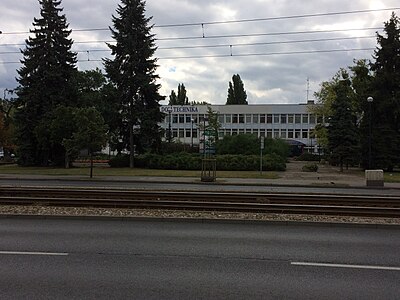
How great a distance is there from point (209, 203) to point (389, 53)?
35.8m

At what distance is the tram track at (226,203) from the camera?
13.5 m

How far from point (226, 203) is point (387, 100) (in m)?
32.5

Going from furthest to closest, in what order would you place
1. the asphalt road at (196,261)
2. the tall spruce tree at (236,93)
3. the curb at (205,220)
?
the tall spruce tree at (236,93), the curb at (205,220), the asphalt road at (196,261)

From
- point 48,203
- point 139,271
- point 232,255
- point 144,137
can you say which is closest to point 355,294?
point 232,255

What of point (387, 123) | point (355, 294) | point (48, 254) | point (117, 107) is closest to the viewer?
point (355, 294)

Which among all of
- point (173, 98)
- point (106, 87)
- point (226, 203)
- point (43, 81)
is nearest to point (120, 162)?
point (106, 87)

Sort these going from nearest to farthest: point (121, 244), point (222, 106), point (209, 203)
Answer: point (121, 244) < point (209, 203) < point (222, 106)

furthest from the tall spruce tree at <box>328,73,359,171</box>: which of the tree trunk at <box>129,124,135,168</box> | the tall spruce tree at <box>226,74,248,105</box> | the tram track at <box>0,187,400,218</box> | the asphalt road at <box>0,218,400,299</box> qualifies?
the tall spruce tree at <box>226,74,248,105</box>

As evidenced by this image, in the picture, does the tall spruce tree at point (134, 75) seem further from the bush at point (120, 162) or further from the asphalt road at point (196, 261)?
the asphalt road at point (196, 261)

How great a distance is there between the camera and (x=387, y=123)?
4228 cm

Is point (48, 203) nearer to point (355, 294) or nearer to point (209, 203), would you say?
point (209, 203)

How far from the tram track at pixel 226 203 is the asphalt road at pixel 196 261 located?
2.19 m

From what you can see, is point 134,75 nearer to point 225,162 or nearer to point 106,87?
point 106,87

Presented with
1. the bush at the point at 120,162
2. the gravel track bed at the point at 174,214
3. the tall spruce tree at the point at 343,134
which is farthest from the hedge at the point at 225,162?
the gravel track bed at the point at 174,214
